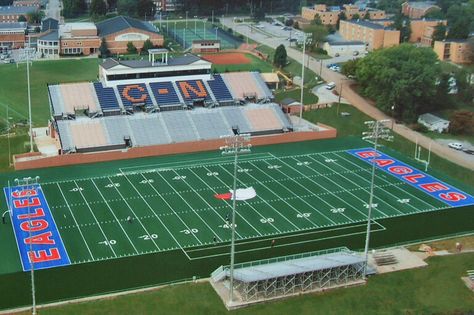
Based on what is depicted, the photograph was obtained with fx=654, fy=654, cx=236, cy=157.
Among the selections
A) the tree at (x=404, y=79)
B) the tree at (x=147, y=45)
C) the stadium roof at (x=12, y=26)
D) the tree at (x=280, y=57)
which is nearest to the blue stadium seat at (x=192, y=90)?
the tree at (x=404, y=79)

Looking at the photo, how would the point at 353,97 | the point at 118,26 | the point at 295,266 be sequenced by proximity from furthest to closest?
the point at 118,26 < the point at 353,97 < the point at 295,266

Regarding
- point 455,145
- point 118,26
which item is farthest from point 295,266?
point 118,26

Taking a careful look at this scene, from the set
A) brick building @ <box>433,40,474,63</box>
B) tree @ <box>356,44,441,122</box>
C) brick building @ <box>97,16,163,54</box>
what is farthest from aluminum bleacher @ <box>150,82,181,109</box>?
brick building @ <box>433,40,474,63</box>

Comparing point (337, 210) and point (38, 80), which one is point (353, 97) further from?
point (38, 80)

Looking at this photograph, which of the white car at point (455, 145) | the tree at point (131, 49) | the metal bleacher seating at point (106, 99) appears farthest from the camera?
the tree at point (131, 49)

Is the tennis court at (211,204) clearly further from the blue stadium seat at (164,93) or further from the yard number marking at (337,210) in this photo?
the blue stadium seat at (164,93)

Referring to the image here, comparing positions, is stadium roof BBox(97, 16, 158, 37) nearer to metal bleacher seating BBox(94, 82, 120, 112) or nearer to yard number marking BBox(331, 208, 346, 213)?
metal bleacher seating BBox(94, 82, 120, 112)
